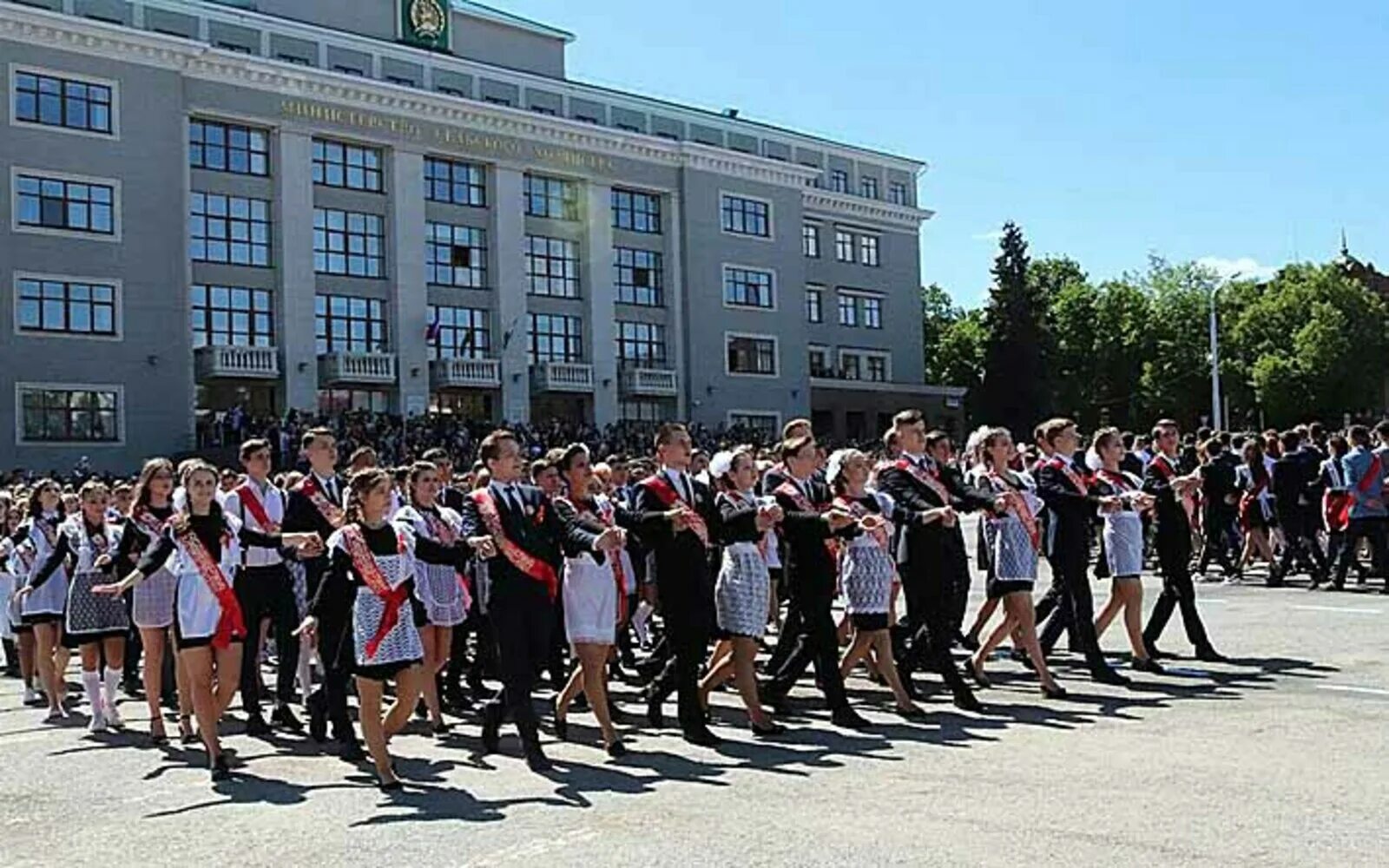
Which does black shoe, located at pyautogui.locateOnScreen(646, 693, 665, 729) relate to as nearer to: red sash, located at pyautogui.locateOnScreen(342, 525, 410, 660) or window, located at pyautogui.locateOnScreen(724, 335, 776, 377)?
red sash, located at pyautogui.locateOnScreen(342, 525, 410, 660)

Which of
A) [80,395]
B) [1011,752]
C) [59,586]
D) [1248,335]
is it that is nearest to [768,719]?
[1011,752]

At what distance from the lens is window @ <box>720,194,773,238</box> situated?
217 ft

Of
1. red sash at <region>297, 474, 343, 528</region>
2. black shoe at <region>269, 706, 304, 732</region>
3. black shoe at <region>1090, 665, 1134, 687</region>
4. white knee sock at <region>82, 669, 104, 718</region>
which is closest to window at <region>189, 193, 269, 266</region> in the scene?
white knee sock at <region>82, 669, 104, 718</region>

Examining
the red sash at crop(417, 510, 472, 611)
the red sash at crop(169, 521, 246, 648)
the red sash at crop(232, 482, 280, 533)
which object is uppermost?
the red sash at crop(232, 482, 280, 533)

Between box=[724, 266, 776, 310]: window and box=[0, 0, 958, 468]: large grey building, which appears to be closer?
box=[0, 0, 958, 468]: large grey building

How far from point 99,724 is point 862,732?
582cm

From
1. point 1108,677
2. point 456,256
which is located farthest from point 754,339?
point 1108,677

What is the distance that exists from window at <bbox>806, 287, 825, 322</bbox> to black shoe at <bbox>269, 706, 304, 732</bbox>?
61467 millimetres

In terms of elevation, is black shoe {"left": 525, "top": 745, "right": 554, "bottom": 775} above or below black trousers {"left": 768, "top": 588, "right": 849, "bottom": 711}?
below

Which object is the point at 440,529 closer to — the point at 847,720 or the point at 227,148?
the point at 847,720

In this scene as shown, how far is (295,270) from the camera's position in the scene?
51.8 metres

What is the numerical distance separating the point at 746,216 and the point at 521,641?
58.8 m

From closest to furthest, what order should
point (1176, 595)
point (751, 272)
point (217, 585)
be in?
point (217, 585), point (1176, 595), point (751, 272)

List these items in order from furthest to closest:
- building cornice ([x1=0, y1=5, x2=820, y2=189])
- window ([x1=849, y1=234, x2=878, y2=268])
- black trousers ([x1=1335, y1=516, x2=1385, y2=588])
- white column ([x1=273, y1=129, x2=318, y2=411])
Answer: window ([x1=849, y1=234, x2=878, y2=268]) < white column ([x1=273, y1=129, x2=318, y2=411]) < building cornice ([x1=0, y1=5, x2=820, y2=189]) < black trousers ([x1=1335, y1=516, x2=1385, y2=588])
